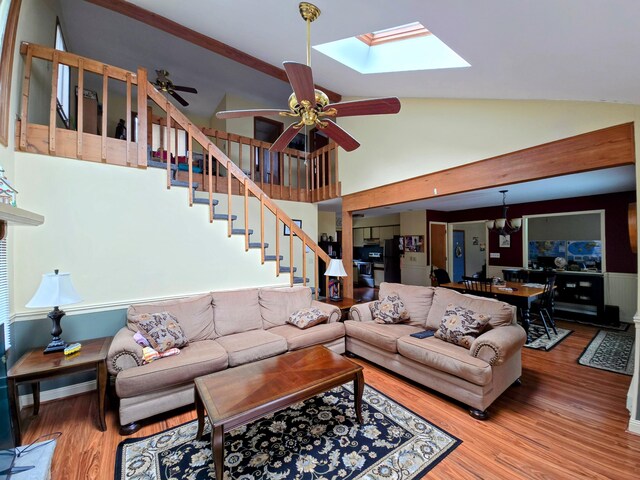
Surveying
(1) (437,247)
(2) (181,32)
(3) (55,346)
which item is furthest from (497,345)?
(1) (437,247)

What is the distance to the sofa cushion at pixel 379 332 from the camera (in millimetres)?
2971

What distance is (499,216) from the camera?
6543 mm

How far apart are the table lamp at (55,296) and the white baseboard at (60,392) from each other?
2.14ft

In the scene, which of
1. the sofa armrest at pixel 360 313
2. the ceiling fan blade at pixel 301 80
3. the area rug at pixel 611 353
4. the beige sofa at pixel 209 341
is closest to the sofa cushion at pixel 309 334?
the beige sofa at pixel 209 341

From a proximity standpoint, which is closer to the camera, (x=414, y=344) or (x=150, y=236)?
(x=414, y=344)

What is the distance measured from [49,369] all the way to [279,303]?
2.18 meters

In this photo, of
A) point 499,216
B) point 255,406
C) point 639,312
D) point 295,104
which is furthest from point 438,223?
point 255,406

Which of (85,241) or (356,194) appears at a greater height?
(356,194)

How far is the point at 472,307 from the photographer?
9.68 ft

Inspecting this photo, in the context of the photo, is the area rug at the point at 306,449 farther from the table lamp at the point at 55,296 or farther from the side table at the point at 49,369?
the table lamp at the point at 55,296

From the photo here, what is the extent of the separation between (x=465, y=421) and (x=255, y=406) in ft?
5.79

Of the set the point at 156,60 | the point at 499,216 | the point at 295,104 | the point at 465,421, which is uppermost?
the point at 156,60

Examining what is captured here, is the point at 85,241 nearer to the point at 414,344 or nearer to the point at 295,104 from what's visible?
the point at 295,104

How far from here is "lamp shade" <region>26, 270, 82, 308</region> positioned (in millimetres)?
2123
